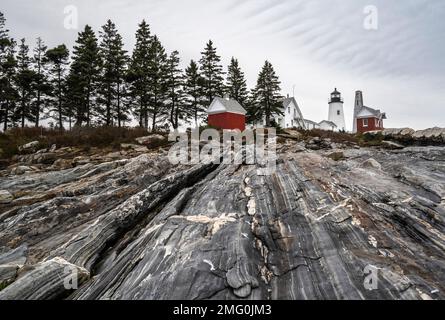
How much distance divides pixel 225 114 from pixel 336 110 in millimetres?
44406

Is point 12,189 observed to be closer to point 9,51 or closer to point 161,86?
point 161,86

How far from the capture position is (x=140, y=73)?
135 feet

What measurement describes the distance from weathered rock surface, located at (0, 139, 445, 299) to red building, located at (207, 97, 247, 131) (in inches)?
1148

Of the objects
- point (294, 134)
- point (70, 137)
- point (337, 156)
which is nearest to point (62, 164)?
point (70, 137)

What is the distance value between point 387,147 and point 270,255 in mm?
20225

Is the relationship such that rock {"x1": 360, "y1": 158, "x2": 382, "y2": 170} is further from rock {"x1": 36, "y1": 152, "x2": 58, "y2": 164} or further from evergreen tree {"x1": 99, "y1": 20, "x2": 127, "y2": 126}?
evergreen tree {"x1": 99, "y1": 20, "x2": 127, "y2": 126}

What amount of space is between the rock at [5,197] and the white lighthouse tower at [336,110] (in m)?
73.6

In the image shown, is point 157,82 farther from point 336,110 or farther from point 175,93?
point 336,110

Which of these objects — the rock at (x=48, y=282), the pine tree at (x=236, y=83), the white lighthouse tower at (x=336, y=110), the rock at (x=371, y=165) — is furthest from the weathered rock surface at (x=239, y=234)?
the white lighthouse tower at (x=336, y=110)

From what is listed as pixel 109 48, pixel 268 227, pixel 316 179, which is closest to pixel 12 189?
pixel 268 227

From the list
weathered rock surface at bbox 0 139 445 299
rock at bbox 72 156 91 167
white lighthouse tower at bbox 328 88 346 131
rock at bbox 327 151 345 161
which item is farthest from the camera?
white lighthouse tower at bbox 328 88 346 131

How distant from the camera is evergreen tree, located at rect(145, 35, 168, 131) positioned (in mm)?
43500

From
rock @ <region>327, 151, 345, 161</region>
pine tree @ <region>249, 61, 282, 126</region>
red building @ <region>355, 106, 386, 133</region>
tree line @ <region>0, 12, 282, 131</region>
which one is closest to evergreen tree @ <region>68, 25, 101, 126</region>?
tree line @ <region>0, 12, 282, 131</region>

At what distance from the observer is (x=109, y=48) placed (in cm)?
4228
